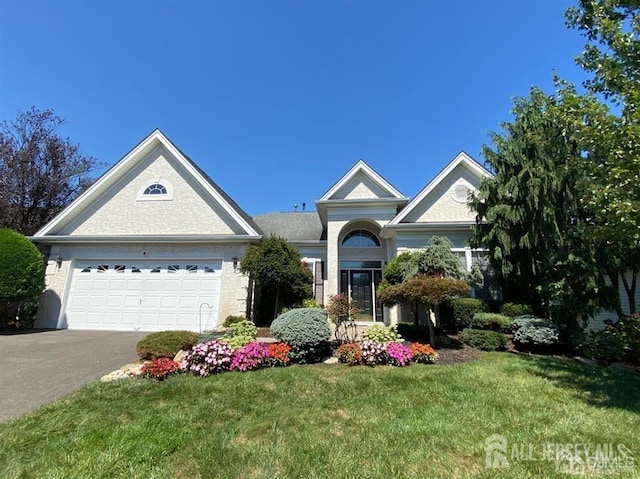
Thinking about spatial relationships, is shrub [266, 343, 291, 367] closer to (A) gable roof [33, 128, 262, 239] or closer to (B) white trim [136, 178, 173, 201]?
(A) gable roof [33, 128, 262, 239]

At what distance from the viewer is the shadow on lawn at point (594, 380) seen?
16.4ft

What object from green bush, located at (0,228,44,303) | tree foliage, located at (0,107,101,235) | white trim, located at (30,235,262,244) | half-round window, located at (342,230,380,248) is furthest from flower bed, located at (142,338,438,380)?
tree foliage, located at (0,107,101,235)

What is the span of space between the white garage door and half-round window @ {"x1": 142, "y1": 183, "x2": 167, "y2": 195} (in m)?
3.18

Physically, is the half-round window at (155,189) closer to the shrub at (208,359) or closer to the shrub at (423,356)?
the shrub at (208,359)

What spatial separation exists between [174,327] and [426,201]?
461 inches

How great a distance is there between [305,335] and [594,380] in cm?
595

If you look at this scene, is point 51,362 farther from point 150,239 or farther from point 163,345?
point 150,239

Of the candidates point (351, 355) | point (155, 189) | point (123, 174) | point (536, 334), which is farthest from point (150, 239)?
point (536, 334)

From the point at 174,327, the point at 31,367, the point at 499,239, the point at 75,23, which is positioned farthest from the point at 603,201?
the point at 75,23

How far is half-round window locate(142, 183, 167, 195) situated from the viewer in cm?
1373

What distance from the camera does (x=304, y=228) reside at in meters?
16.9

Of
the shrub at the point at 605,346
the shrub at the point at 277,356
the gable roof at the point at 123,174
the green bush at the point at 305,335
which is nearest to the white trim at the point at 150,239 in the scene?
the gable roof at the point at 123,174

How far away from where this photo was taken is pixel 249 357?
22.0ft

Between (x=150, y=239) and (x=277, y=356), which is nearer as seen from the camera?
(x=277, y=356)
